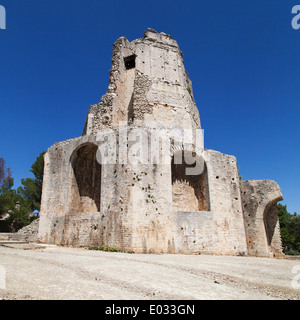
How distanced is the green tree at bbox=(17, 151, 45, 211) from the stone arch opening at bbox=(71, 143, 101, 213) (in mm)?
12164

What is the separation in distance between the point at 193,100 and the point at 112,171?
8.72 m

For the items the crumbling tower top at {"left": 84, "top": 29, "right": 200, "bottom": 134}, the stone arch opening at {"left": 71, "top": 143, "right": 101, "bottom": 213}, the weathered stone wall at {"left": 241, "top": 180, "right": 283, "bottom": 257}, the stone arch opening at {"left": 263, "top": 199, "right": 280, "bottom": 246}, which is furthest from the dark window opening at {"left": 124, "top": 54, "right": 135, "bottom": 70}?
the stone arch opening at {"left": 263, "top": 199, "right": 280, "bottom": 246}

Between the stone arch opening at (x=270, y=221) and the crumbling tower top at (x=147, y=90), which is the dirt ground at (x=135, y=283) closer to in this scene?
the stone arch opening at (x=270, y=221)

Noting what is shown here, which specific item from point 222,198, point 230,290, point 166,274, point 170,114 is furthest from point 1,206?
point 230,290

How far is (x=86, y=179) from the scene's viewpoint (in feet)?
42.6

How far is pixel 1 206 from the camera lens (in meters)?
21.7

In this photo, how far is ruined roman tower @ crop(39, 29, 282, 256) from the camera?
1009 centimetres

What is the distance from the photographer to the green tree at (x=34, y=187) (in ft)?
76.1

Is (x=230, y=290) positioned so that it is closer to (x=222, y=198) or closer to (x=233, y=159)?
(x=222, y=198)

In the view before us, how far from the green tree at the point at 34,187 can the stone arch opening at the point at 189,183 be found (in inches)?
614
